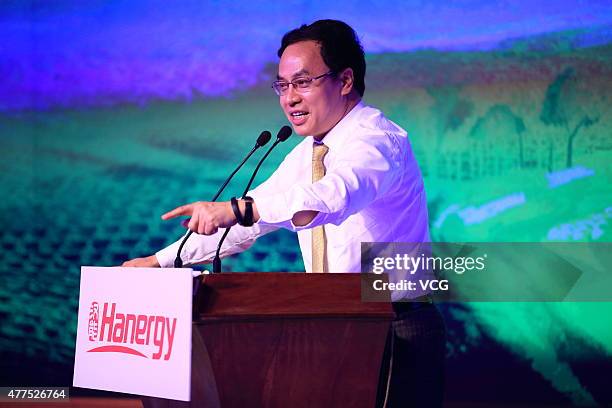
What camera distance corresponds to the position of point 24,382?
500cm

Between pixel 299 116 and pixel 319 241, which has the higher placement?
pixel 299 116

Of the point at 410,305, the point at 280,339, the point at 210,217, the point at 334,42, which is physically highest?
the point at 334,42

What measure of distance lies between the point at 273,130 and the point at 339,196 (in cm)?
290

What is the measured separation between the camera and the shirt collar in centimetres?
A: 250

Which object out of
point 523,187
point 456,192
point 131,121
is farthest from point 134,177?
point 523,187

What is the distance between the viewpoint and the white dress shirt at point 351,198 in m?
1.96

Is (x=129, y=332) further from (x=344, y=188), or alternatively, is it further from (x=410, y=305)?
(x=410, y=305)

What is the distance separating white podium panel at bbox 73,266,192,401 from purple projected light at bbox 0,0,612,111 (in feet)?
10.0

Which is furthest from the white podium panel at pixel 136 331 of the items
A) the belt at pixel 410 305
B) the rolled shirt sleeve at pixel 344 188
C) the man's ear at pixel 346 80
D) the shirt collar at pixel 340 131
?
the man's ear at pixel 346 80

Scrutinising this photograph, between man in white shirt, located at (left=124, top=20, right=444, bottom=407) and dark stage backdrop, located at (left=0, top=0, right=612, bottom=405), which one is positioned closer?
man in white shirt, located at (left=124, top=20, right=444, bottom=407)

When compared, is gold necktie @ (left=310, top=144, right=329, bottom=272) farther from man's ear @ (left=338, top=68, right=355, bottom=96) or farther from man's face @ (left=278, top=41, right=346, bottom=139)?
man's ear @ (left=338, top=68, right=355, bottom=96)

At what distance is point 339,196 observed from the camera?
1978mm

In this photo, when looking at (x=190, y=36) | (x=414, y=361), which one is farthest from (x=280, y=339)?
(x=190, y=36)

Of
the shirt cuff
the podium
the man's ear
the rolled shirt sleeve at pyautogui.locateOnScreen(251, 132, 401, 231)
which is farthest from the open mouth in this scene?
the podium
